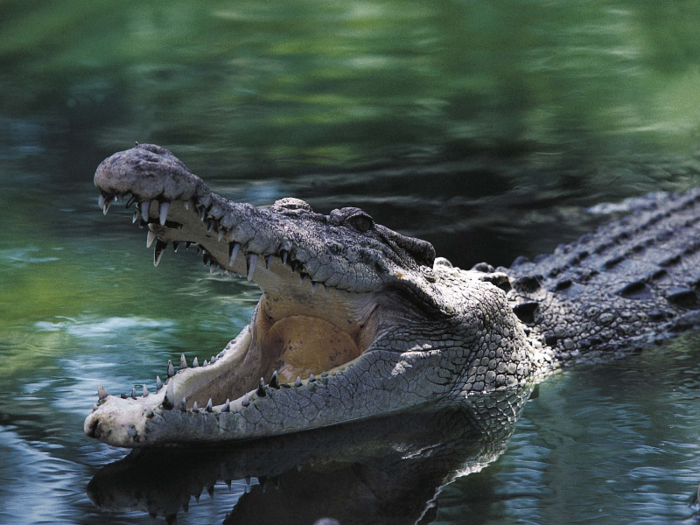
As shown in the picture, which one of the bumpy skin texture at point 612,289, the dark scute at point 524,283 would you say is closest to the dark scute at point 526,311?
the bumpy skin texture at point 612,289

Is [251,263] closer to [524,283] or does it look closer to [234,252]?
[234,252]

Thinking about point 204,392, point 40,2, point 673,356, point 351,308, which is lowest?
point 673,356

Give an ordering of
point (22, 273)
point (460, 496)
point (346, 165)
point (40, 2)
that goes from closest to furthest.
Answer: point (460, 496)
point (22, 273)
point (346, 165)
point (40, 2)

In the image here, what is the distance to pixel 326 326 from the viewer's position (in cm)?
358

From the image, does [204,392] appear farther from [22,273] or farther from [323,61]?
[323,61]

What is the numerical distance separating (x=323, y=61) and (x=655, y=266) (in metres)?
7.43

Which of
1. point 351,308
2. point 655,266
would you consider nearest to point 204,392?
point 351,308

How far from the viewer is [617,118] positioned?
10516 mm

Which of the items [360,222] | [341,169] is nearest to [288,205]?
[360,222]

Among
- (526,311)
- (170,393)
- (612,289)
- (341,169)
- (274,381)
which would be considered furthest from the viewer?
(341,169)

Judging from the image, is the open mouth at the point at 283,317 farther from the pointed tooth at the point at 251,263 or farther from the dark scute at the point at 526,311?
the dark scute at the point at 526,311

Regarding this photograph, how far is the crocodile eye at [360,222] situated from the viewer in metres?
3.49

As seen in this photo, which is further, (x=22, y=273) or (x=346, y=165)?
(x=346, y=165)

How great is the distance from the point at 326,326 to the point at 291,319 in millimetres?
147
